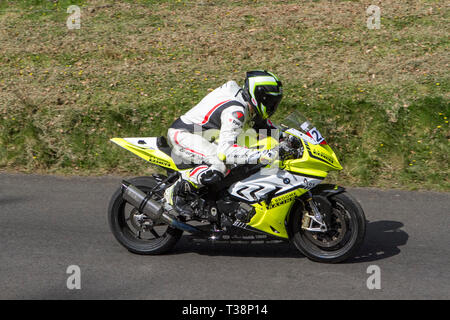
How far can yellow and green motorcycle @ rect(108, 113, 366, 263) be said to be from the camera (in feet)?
17.1

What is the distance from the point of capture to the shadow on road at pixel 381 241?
18.2 feet

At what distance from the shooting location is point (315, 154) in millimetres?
5156

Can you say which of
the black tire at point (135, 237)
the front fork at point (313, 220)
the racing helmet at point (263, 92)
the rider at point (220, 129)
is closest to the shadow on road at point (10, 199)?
the black tire at point (135, 237)

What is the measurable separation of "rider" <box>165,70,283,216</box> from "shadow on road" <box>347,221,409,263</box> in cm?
140

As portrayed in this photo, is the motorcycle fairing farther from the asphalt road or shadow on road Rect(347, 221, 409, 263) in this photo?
shadow on road Rect(347, 221, 409, 263)

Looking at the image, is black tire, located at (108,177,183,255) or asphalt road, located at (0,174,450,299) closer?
asphalt road, located at (0,174,450,299)

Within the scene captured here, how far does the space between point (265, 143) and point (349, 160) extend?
3.46 m

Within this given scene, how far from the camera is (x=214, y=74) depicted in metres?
10.5

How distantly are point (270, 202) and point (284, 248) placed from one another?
0.72 meters

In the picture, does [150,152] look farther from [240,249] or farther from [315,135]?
[315,135]

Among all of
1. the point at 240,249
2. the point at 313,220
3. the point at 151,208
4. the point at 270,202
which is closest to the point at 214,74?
the point at 240,249

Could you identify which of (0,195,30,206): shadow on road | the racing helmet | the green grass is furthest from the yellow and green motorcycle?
the green grass

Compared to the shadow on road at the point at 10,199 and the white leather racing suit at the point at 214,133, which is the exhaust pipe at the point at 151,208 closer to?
the white leather racing suit at the point at 214,133

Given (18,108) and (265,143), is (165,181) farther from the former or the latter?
(18,108)
